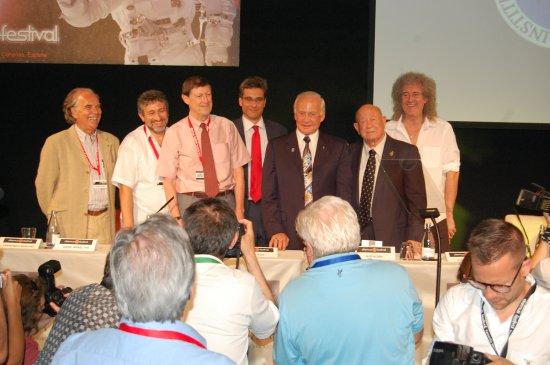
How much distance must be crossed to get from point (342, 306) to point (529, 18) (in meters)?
4.33

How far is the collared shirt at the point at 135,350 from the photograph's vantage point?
5.14 feet

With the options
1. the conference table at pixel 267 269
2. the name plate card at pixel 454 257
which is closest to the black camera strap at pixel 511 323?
the conference table at pixel 267 269

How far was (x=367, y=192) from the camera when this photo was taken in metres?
4.55

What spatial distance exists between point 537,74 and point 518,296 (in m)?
4.06

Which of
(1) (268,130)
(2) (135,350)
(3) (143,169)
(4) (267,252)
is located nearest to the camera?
(2) (135,350)

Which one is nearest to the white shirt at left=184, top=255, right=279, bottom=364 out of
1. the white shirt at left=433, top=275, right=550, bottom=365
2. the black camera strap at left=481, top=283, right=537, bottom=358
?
the white shirt at left=433, top=275, right=550, bottom=365

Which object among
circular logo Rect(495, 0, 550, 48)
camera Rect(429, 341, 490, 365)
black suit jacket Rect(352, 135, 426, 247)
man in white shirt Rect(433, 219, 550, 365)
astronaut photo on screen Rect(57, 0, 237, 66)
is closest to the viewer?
camera Rect(429, 341, 490, 365)

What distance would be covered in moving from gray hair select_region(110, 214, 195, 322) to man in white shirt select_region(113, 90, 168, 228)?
3.28 meters

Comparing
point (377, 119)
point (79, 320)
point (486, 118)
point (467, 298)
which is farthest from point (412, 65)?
point (79, 320)

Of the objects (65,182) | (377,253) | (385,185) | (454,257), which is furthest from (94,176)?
(454,257)

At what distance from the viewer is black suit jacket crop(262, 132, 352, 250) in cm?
467

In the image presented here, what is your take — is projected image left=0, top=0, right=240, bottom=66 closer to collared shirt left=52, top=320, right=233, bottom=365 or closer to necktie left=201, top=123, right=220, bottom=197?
necktie left=201, top=123, right=220, bottom=197

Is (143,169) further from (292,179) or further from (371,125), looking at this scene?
(371,125)

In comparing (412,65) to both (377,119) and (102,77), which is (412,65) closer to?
(377,119)
